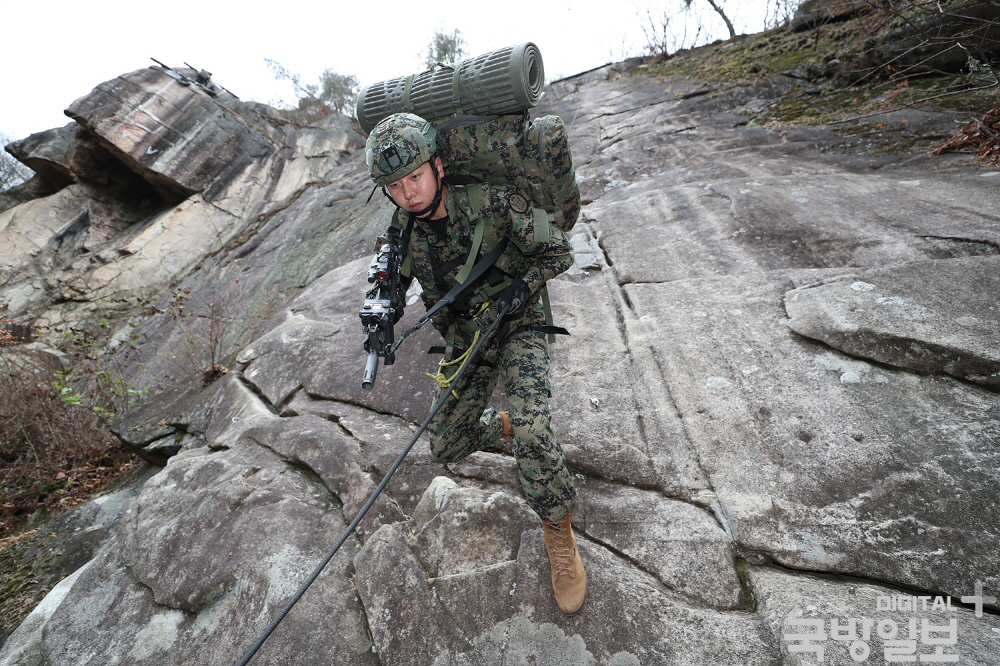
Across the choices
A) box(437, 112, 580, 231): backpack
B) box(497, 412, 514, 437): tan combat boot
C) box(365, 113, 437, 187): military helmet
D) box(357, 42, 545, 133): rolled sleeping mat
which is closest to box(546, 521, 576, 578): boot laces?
box(497, 412, 514, 437): tan combat boot

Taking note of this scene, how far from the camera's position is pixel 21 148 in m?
12.7

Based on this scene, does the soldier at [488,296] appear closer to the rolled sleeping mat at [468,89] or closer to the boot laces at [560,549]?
the boot laces at [560,549]

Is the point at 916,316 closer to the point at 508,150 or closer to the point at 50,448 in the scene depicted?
the point at 508,150

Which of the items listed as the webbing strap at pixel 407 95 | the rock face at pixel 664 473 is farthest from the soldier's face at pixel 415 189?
the rock face at pixel 664 473

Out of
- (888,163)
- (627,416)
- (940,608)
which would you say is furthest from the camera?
(888,163)

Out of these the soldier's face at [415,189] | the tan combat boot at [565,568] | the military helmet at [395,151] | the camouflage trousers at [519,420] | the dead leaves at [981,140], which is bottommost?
the tan combat boot at [565,568]

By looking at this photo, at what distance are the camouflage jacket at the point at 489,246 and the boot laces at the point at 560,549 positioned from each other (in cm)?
137

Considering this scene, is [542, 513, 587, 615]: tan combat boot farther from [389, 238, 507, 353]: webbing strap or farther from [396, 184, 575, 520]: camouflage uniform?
[389, 238, 507, 353]: webbing strap

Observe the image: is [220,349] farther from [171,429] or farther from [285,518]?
[285,518]

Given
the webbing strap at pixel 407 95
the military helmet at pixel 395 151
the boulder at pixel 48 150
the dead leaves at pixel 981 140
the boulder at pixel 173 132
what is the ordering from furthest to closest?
the boulder at pixel 48 150 < the boulder at pixel 173 132 < the dead leaves at pixel 981 140 < the webbing strap at pixel 407 95 < the military helmet at pixel 395 151

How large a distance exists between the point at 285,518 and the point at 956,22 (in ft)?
33.9

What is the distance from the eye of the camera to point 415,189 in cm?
275

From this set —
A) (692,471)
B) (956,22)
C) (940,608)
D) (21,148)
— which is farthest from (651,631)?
(21,148)

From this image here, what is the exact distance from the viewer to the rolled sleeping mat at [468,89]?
3.29m
